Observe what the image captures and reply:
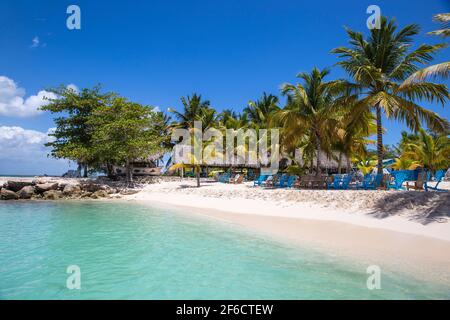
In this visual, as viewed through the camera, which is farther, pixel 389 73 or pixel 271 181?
pixel 271 181

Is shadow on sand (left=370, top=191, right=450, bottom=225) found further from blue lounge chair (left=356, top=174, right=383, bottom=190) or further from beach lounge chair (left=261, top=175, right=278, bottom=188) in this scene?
beach lounge chair (left=261, top=175, right=278, bottom=188)

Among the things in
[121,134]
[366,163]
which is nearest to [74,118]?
[121,134]

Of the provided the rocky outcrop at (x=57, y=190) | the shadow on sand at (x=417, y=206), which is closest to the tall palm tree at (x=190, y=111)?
the rocky outcrop at (x=57, y=190)

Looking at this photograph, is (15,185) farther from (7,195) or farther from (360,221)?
(360,221)

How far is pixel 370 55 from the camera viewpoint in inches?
547

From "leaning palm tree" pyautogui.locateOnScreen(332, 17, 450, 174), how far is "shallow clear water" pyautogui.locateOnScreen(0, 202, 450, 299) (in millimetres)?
8221

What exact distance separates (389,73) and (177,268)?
13.5 meters

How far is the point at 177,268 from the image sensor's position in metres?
5.67

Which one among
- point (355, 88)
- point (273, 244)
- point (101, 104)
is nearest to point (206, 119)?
point (101, 104)

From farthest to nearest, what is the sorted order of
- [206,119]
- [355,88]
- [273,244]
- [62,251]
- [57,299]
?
[206,119] < [355,88] < [273,244] < [62,251] < [57,299]

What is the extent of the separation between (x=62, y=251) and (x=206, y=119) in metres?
26.7

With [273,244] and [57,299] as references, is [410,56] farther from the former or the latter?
[57,299]

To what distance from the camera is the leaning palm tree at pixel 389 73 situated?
38.4 feet

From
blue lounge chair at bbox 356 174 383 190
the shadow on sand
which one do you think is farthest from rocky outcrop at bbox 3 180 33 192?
the shadow on sand
